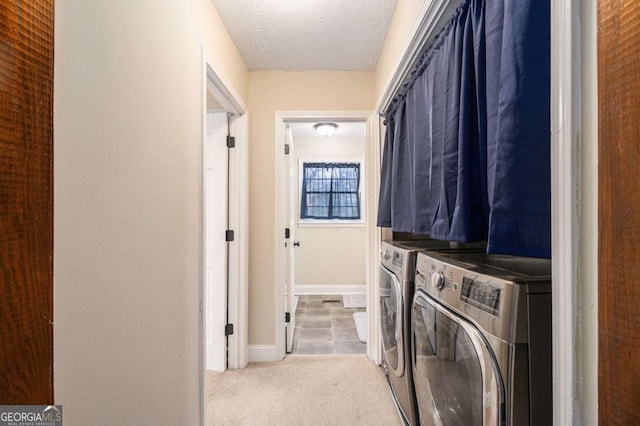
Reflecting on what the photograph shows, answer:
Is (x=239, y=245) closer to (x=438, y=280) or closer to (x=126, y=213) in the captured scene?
(x=126, y=213)

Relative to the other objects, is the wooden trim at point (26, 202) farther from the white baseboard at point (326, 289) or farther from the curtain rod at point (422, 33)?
the white baseboard at point (326, 289)

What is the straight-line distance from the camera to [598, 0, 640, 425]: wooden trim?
Result: 1.32 ft

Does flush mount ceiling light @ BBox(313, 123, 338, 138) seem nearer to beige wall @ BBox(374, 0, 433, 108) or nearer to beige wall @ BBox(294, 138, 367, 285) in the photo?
beige wall @ BBox(294, 138, 367, 285)

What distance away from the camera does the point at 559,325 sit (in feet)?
1.70

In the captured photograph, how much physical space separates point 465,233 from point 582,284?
50cm

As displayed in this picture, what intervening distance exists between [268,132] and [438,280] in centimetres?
198

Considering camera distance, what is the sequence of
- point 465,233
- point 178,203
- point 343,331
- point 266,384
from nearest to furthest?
point 465,233 < point 178,203 < point 266,384 < point 343,331

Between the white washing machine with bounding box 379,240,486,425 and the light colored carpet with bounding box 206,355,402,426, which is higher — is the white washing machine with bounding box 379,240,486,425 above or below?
above

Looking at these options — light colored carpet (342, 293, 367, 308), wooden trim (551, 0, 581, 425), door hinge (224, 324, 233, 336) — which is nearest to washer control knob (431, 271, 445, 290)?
wooden trim (551, 0, 581, 425)

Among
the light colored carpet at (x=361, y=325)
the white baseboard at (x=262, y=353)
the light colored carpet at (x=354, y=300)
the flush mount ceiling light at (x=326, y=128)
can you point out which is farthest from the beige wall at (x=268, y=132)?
the light colored carpet at (x=354, y=300)

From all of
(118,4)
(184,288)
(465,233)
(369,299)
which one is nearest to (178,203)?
(184,288)

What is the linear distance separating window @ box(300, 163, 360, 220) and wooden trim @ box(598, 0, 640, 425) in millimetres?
4472

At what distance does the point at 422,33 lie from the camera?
1389 millimetres

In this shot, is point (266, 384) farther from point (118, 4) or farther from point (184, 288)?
point (118, 4)
